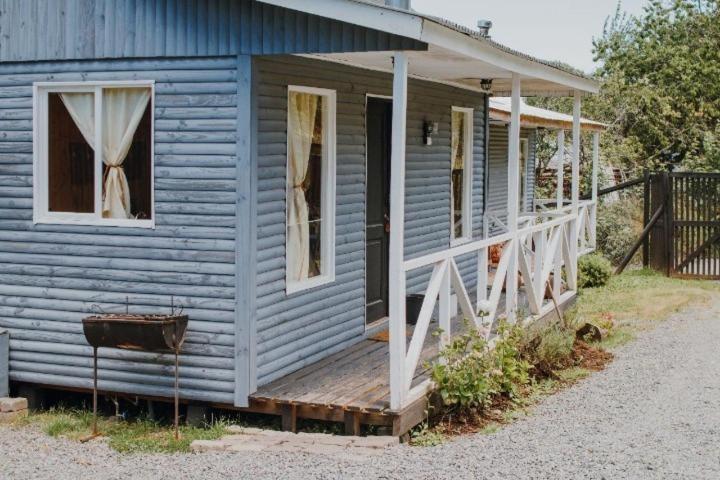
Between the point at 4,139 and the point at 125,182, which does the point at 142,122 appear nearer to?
the point at 125,182

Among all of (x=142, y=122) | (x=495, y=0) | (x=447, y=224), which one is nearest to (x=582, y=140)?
(x=447, y=224)

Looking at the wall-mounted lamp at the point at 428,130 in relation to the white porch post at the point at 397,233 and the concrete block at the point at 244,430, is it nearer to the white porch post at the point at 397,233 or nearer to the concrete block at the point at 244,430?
the white porch post at the point at 397,233

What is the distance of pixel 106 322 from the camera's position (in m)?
7.89

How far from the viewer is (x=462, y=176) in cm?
1340

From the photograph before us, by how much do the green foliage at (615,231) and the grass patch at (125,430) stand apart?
1325 centimetres

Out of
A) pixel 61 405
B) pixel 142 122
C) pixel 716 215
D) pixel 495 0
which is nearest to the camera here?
pixel 142 122

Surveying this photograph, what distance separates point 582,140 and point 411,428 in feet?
60.5

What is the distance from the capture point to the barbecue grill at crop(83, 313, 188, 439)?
7.74 metres

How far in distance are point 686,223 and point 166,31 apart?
11.7m

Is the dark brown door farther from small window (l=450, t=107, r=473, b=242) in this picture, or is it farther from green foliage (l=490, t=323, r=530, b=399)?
small window (l=450, t=107, r=473, b=242)

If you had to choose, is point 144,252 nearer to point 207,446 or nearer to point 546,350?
point 207,446

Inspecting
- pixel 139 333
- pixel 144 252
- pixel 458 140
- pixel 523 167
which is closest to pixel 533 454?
pixel 139 333

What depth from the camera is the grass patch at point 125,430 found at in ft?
25.1

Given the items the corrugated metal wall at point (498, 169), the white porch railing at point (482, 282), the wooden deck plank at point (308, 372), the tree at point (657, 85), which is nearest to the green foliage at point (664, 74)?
the tree at point (657, 85)
